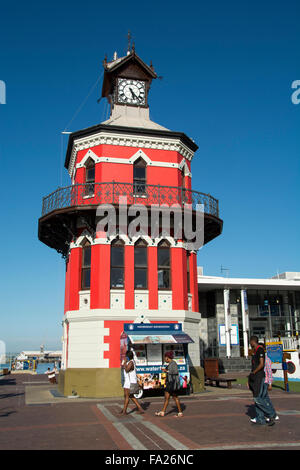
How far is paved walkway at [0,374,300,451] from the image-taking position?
820 cm

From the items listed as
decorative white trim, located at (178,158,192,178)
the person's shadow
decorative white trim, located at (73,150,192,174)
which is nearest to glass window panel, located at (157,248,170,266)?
decorative white trim, located at (73,150,192,174)

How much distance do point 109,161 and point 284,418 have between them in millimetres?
13498

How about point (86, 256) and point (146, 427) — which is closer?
point (146, 427)

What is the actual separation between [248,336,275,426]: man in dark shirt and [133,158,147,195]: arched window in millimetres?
11316

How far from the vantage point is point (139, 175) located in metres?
20.7

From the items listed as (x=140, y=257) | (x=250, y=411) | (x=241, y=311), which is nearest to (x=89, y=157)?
(x=140, y=257)

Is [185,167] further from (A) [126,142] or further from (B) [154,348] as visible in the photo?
(B) [154,348]

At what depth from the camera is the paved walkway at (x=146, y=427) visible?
8.20 meters

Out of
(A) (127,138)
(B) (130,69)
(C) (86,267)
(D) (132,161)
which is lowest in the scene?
(C) (86,267)

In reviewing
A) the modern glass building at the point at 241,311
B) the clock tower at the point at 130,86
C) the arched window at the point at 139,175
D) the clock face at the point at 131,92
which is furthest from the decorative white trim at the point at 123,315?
the modern glass building at the point at 241,311

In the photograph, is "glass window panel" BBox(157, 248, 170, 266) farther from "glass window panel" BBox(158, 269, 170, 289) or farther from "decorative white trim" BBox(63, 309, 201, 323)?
"decorative white trim" BBox(63, 309, 201, 323)

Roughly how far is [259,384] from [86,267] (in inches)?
437

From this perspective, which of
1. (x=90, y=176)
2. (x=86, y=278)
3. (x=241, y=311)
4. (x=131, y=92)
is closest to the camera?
(x=86, y=278)
